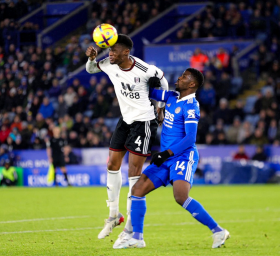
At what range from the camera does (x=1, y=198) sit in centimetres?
1323

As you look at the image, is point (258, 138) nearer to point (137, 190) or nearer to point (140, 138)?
point (140, 138)

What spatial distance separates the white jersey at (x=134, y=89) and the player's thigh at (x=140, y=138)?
7 centimetres

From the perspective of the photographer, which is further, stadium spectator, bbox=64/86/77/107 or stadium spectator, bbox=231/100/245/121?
stadium spectator, bbox=64/86/77/107

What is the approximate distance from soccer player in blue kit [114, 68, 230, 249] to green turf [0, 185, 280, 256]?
0.90ft

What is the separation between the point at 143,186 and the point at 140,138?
645 mm

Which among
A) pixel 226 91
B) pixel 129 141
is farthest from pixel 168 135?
pixel 226 91

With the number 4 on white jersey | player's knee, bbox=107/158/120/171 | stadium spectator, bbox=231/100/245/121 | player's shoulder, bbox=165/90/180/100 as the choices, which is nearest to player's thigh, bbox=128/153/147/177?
the number 4 on white jersey

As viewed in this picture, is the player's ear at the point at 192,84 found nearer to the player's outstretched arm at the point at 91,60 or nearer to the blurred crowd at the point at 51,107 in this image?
→ the player's outstretched arm at the point at 91,60

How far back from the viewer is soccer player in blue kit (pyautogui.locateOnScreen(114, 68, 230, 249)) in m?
6.09

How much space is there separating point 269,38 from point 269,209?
11443 millimetres

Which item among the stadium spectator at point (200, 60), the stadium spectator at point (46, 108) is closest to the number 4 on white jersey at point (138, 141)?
the stadium spectator at point (46, 108)

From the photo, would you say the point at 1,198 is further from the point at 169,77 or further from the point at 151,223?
the point at 169,77

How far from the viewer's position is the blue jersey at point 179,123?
6.06 meters

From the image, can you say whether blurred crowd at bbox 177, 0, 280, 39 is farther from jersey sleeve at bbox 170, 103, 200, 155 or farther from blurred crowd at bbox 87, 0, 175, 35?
jersey sleeve at bbox 170, 103, 200, 155
